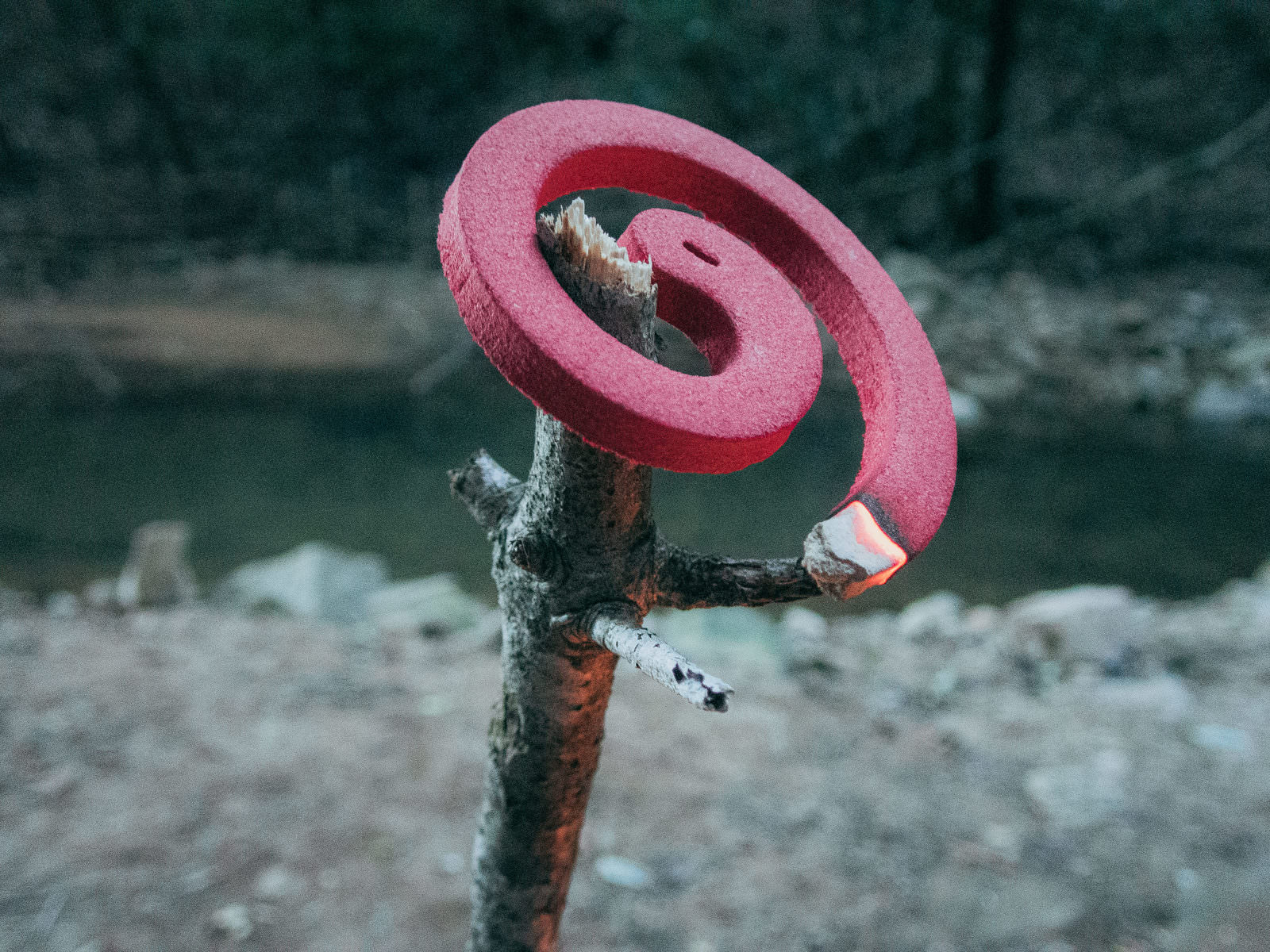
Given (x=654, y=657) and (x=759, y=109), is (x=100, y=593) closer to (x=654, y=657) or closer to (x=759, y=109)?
(x=654, y=657)

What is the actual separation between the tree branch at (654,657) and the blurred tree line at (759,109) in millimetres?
8210

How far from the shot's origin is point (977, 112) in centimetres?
871

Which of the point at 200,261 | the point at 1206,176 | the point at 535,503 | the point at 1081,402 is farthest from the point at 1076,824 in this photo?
the point at 1206,176

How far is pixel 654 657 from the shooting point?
86cm

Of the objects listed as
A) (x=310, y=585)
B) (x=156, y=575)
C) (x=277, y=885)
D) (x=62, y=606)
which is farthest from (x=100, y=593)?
(x=277, y=885)

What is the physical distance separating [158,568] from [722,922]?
9.21 feet

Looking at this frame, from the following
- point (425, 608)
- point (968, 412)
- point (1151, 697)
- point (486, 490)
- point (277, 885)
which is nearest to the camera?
point (486, 490)

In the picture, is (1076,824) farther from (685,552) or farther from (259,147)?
(259,147)

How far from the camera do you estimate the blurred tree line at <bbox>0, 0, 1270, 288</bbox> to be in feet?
26.7

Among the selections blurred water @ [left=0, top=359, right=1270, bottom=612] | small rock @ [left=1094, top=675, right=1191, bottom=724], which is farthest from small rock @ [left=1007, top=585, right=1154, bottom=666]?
blurred water @ [left=0, top=359, right=1270, bottom=612]

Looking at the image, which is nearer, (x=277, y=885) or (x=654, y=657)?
(x=654, y=657)

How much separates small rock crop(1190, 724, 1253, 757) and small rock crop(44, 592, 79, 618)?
14.0 ft

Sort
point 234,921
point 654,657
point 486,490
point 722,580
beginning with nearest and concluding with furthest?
point 654,657
point 722,580
point 486,490
point 234,921

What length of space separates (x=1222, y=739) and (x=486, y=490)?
9.05 ft
